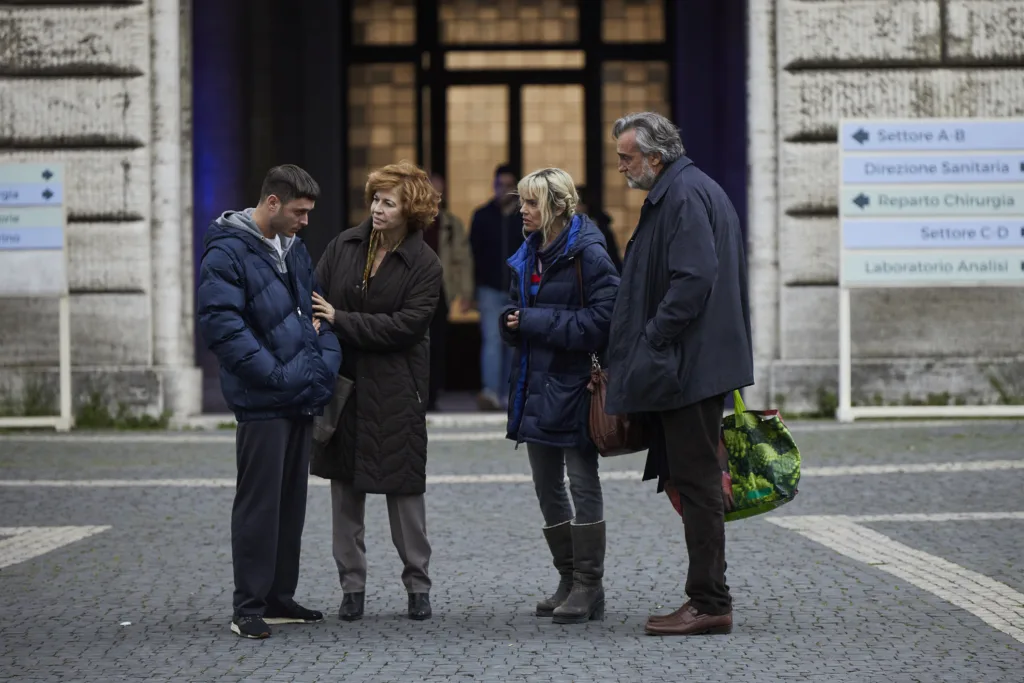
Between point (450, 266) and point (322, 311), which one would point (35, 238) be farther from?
point (322, 311)

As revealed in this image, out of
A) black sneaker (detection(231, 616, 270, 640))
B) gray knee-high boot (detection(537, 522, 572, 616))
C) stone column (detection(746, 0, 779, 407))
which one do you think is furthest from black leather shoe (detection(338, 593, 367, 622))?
stone column (detection(746, 0, 779, 407))

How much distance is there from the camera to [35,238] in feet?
40.8

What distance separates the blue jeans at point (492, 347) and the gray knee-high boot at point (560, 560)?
295 inches

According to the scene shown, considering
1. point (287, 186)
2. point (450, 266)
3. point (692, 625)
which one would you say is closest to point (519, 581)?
point (692, 625)

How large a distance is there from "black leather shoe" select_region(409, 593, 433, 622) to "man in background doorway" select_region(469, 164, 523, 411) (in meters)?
7.62

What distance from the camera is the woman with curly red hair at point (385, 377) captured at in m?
6.53

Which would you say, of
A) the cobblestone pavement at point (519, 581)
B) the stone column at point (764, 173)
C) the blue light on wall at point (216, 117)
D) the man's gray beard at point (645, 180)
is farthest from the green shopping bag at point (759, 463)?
the blue light on wall at point (216, 117)

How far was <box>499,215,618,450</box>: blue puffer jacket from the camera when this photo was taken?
6.42 meters

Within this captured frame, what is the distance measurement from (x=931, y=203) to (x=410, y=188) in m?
6.52

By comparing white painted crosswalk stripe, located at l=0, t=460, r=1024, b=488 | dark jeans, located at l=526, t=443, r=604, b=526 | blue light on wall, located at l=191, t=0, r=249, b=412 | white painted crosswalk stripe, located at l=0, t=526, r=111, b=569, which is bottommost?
white painted crosswalk stripe, located at l=0, t=526, r=111, b=569

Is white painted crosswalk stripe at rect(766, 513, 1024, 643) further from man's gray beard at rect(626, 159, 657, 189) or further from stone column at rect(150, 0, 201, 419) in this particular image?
stone column at rect(150, 0, 201, 419)

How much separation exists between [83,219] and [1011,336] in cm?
664

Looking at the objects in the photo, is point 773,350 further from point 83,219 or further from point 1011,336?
point 83,219

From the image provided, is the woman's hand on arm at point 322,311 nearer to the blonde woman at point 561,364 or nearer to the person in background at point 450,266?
the blonde woman at point 561,364
